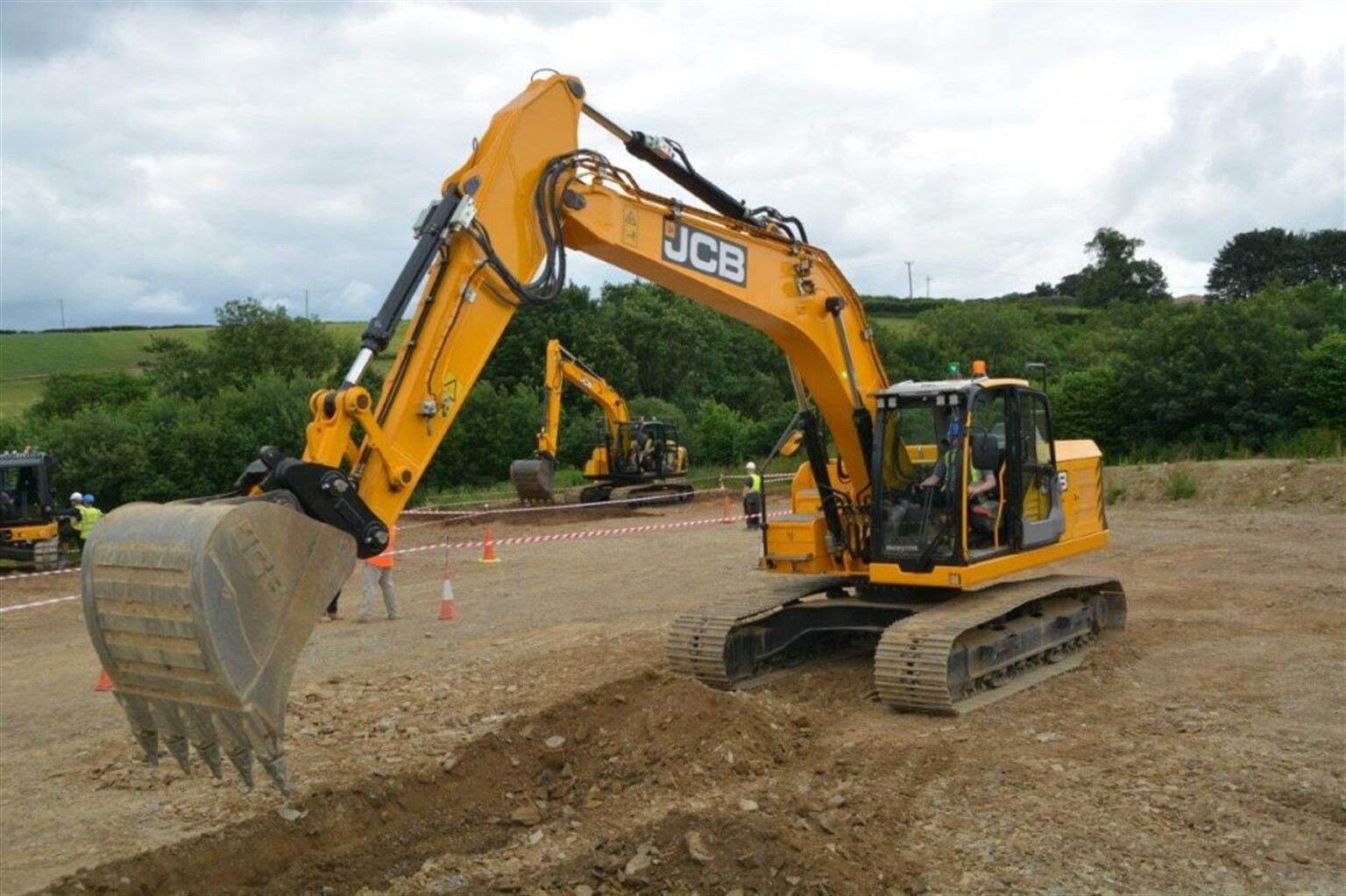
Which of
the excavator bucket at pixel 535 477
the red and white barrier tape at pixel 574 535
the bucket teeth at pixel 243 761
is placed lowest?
the red and white barrier tape at pixel 574 535

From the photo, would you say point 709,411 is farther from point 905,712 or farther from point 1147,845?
point 1147,845

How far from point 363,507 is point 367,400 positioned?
0.53 meters

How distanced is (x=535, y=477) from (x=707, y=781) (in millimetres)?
21854

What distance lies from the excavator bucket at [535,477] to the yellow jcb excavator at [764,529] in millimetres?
17812

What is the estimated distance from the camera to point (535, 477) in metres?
28.8

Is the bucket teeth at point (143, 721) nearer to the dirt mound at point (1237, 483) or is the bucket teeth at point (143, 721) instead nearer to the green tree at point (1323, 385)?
the dirt mound at point (1237, 483)

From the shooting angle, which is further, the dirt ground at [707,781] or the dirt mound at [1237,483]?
the dirt mound at [1237,483]

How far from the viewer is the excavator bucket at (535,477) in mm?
28516

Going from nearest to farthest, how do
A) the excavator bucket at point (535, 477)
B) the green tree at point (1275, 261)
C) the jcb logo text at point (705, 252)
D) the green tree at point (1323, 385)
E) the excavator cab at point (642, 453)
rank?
the jcb logo text at point (705, 252) < the green tree at point (1323, 385) < the excavator bucket at point (535, 477) < the excavator cab at point (642, 453) < the green tree at point (1275, 261)

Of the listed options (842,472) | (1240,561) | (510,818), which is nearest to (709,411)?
(1240,561)

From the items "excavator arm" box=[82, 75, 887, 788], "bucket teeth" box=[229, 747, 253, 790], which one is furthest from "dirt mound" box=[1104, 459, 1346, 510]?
"bucket teeth" box=[229, 747, 253, 790]

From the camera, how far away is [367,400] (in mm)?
6059

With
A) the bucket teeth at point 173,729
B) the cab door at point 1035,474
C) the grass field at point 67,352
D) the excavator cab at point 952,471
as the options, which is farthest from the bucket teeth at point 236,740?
the grass field at point 67,352

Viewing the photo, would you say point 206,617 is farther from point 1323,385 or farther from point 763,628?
point 1323,385
